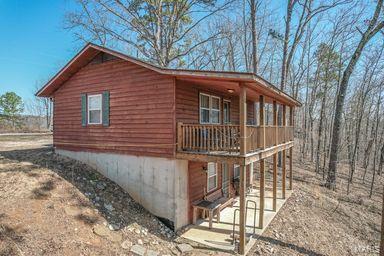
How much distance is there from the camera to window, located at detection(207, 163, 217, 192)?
11.5 m

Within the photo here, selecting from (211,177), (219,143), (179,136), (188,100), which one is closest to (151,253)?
(179,136)

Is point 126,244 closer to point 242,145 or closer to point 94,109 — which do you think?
point 242,145

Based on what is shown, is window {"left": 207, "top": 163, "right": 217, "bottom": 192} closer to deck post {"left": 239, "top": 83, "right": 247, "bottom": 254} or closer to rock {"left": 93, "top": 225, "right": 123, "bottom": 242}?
deck post {"left": 239, "top": 83, "right": 247, "bottom": 254}

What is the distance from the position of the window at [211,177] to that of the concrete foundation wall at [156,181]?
218 centimetres

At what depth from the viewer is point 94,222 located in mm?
7816

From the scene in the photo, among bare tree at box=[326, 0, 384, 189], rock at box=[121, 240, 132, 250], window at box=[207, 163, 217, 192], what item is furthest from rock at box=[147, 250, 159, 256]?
bare tree at box=[326, 0, 384, 189]

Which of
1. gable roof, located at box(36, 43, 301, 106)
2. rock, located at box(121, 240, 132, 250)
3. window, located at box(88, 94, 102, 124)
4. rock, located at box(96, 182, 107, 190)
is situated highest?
gable roof, located at box(36, 43, 301, 106)

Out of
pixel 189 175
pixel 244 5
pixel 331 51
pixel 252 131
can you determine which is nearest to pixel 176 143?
pixel 189 175

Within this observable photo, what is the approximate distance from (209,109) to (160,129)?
9.46ft

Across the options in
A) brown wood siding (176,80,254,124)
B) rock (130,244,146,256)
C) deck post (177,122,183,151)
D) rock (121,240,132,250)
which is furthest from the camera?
brown wood siding (176,80,254,124)

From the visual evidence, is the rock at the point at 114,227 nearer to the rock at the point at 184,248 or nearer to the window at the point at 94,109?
the rock at the point at 184,248

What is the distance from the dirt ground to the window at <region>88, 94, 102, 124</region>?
2.02 m

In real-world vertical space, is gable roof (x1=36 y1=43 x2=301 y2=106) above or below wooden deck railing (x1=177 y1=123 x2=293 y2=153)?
above

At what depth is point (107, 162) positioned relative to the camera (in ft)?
35.7
